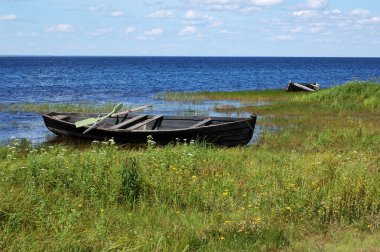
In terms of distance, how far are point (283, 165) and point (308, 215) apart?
13.3 feet

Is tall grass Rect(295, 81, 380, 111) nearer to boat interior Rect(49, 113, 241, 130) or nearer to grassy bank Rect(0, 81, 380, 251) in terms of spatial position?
boat interior Rect(49, 113, 241, 130)

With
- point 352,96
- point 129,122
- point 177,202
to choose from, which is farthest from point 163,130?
point 352,96

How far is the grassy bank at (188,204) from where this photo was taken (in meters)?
6.22

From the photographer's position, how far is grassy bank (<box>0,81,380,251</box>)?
6219 millimetres

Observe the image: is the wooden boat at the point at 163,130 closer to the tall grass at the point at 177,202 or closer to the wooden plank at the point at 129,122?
the wooden plank at the point at 129,122

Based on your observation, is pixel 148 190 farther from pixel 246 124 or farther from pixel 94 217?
→ pixel 246 124

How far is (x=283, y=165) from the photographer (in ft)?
37.2

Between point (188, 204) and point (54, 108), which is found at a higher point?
point (188, 204)

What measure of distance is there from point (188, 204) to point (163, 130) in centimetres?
859

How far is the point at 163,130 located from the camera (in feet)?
55.1

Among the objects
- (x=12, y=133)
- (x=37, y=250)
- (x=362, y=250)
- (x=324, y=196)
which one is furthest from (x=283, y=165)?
(x=12, y=133)

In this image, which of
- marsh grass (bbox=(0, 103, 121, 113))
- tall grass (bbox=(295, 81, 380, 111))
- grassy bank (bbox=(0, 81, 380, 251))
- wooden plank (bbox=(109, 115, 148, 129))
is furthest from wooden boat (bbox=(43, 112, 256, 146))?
tall grass (bbox=(295, 81, 380, 111))

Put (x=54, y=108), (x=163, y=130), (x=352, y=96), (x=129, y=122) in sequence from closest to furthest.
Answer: (x=163, y=130) < (x=129, y=122) < (x=352, y=96) < (x=54, y=108)

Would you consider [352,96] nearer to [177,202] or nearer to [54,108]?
[54,108]
